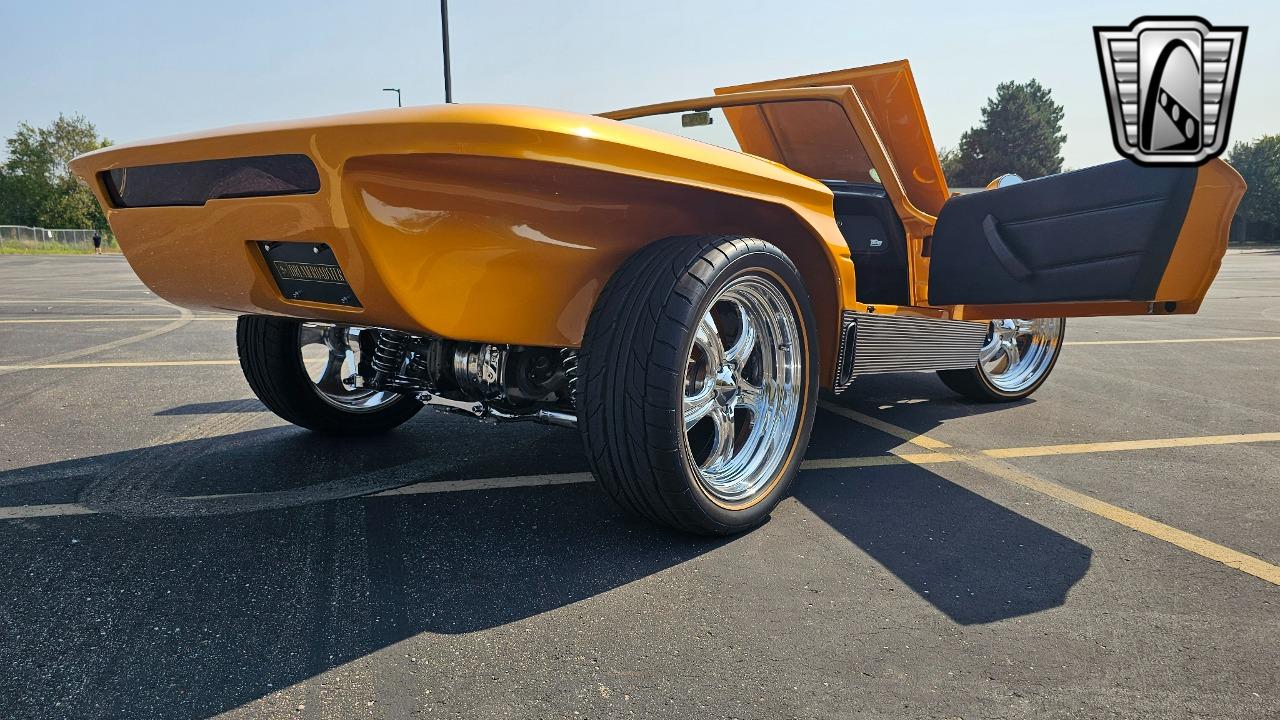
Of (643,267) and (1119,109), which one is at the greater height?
(1119,109)

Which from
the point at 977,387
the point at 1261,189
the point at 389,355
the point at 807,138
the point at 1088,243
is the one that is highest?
the point at 1261,189

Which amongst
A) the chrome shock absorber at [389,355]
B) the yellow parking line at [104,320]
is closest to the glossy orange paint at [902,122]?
the chrome shock absorber at [389,355]

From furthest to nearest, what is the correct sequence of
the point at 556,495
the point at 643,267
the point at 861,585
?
the point at 556,495
the point at 643,267
the point at 861,585

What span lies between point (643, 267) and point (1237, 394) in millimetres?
4543

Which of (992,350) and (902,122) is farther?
(992,350)

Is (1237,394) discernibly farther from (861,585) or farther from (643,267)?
(643,267)

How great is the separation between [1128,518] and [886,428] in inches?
56.1

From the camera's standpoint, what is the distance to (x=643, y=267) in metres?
2.50

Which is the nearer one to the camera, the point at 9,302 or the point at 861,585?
the point at 861,585

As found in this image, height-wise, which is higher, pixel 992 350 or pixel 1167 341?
pixel 992 350

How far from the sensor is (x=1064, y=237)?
11.5 feet

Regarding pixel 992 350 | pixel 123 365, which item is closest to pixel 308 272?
pixel 992 350

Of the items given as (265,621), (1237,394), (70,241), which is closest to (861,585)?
(265,621)

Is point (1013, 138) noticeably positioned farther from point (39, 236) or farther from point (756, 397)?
point (756, 397)
